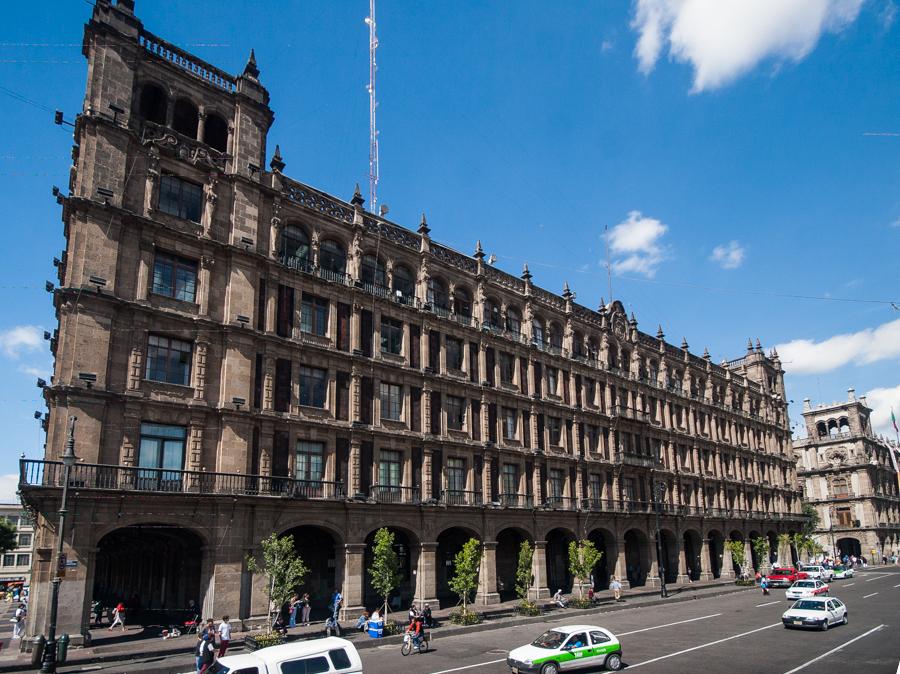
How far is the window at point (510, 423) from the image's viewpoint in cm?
4631

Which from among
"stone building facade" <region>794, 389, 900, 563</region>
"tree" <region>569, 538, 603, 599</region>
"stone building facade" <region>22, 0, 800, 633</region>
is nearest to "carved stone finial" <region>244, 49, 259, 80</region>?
"stone building facade" <region>22, 0, 800, 633</region>

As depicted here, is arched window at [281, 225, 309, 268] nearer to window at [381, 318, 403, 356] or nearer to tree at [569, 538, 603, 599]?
window at [381, 318, 403, 356]

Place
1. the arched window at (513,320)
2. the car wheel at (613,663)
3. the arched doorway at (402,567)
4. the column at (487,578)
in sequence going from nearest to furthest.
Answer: the car wheel at (613,663) → the arched doorway at (402,567) → the column at (487,578) → the arched window at (513,320)

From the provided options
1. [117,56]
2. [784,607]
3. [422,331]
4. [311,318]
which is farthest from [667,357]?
[117,56]

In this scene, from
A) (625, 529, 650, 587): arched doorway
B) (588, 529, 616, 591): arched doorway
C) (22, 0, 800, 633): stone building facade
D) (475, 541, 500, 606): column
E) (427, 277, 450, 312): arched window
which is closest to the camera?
(22, 0, 800, 633): stone building facade

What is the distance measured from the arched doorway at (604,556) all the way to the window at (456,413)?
58.0 feet

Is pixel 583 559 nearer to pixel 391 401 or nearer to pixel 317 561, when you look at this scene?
pixel 391 401

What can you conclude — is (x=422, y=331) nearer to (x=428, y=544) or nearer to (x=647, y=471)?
(x=428, y=544)

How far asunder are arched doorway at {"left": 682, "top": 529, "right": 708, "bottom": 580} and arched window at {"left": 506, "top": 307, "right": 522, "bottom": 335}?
1103 inches

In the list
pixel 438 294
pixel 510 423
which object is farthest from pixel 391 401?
pixel 510 423

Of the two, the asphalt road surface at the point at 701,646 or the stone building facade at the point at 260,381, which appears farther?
the stone building facade at the point at 260,381

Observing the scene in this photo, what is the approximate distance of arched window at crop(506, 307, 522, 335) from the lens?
4944cm

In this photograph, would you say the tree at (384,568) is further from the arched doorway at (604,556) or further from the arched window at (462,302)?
the arched doorway at (604,556)

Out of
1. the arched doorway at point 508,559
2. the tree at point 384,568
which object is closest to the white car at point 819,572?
the arched doorway at point 508,559
